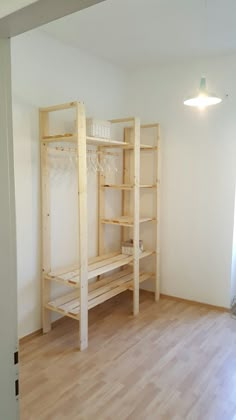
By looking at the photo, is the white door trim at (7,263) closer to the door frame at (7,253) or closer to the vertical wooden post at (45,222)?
the door frame at (7,253)

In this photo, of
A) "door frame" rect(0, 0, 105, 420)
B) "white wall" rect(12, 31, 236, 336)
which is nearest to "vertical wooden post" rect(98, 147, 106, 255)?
"white wall" rect(12, 31, 236, 336)

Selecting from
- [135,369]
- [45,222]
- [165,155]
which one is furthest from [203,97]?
[135,369]

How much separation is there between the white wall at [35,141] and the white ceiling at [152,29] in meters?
0.21

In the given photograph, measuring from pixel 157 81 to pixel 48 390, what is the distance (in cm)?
337

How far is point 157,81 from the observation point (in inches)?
151

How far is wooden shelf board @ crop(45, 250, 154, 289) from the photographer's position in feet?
9.38

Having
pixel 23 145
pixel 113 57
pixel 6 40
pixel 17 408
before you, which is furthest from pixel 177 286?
pixel 6 40

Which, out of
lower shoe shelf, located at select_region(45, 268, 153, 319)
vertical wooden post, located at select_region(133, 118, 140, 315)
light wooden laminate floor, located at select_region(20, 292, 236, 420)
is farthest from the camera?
vertical wooden post, located at select_region(133, 118, 140, 315)

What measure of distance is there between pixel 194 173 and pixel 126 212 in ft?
3.36

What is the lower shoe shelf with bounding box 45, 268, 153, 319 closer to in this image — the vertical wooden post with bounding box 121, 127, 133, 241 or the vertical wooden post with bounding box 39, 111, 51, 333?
the vertical wooden post with bounding box 39, 111, 51, 333

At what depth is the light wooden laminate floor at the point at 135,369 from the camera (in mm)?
2090

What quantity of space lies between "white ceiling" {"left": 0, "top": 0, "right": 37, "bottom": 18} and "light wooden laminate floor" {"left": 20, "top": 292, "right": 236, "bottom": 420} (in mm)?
2154

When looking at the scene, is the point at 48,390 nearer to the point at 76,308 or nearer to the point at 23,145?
the point at 76,308

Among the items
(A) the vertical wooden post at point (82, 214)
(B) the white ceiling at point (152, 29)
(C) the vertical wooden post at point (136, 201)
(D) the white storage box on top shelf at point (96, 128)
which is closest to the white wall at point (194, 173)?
(B) the white ceiling at point (152, 29)
